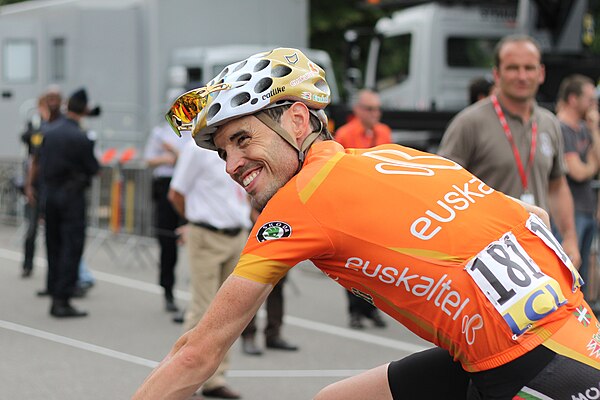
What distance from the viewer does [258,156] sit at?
9.67 ft

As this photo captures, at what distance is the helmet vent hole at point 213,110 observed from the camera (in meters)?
2.93

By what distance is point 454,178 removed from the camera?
9.70 feet

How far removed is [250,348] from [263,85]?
223 inches

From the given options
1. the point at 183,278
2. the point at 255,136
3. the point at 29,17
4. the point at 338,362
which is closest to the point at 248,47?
the point at 29,17

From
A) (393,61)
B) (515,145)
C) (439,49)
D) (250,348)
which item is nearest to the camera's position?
(515,145)

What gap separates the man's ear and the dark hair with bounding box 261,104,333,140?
0.02m

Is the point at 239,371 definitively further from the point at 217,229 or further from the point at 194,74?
the point at 194,74

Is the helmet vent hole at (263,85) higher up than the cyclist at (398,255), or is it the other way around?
the helmet vent hole at (263,85)

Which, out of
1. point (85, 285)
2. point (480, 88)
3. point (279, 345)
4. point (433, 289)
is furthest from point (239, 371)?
point (433, 289)

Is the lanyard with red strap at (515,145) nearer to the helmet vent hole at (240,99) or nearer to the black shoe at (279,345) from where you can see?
the black shoe at (279,345)

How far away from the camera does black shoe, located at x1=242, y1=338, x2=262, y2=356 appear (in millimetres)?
8359

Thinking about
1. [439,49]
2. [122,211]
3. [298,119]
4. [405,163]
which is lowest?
[122,211]

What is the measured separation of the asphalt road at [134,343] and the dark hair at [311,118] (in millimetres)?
4119

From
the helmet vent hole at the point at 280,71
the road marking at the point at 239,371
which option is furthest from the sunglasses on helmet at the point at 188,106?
the road marking at the point at 239,371
